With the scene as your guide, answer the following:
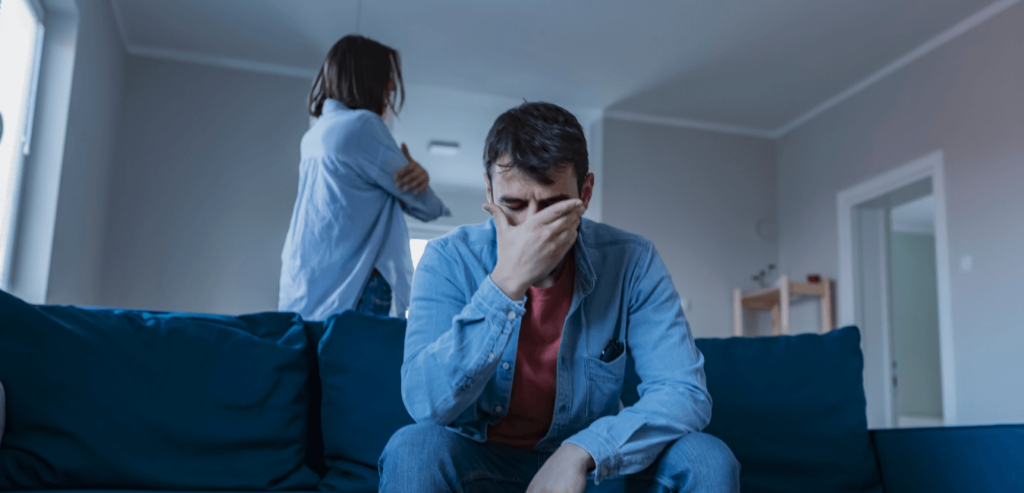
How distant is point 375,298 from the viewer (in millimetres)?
1839

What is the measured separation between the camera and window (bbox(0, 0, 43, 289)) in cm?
276

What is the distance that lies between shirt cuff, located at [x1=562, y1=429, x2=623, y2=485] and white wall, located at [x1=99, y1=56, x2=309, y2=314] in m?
3.78

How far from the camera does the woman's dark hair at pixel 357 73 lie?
187cm

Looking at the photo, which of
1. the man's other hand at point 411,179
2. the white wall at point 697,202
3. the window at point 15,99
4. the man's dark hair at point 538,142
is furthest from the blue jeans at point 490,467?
the white wall at point 697,202

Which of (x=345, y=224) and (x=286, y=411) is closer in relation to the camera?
(x=286, y=411)

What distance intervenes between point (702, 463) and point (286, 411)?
860mm

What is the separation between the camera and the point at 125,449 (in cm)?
131

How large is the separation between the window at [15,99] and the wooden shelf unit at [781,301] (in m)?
4.21

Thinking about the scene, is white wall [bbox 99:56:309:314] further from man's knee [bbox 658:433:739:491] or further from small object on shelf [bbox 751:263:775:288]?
man's knee [bbox 658:433:739:491]

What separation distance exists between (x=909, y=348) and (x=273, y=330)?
8289 mm

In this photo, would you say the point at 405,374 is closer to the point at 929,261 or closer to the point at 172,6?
the point at 172,6

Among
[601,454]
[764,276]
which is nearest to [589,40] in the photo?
[764,276]

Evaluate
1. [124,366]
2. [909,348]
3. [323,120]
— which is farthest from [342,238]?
[909,348]

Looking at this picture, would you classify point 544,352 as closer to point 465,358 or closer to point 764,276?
point 465,358
